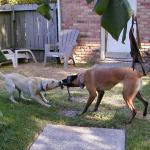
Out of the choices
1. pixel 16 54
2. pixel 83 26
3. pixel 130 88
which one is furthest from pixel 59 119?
pixel 16 54

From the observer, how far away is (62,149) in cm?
441

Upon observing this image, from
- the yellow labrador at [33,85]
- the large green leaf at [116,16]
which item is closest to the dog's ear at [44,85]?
the yellow labrador at [33,85]

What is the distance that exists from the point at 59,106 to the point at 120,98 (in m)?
1.28

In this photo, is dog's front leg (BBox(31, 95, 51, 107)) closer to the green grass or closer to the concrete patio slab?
the green grass

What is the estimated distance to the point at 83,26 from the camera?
37.9ft

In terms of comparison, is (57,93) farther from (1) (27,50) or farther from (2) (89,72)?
(1) (27,50)

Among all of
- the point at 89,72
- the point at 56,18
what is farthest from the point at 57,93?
the point at 56,18

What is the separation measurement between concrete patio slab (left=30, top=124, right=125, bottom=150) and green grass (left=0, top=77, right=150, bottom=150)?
4.2 inches

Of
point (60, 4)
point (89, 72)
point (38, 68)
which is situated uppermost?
point (60, 4)

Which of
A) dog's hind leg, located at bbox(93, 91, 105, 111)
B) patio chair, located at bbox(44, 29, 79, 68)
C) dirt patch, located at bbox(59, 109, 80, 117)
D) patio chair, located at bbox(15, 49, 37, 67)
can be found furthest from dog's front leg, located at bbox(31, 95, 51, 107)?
patio chair, located at bbox(15, 49, 37, 67)

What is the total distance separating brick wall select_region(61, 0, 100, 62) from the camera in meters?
11.4

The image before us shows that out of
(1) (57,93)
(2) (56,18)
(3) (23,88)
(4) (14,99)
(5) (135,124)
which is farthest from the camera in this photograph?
(2) (56,18)

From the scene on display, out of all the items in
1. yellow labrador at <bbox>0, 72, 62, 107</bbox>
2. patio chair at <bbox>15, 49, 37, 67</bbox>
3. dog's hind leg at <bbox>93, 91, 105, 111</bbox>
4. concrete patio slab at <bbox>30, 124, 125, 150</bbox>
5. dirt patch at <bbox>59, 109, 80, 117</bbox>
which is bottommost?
patio chair at <bbox>15, 49, 37, 67</bbox>

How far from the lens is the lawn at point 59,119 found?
4656mm
